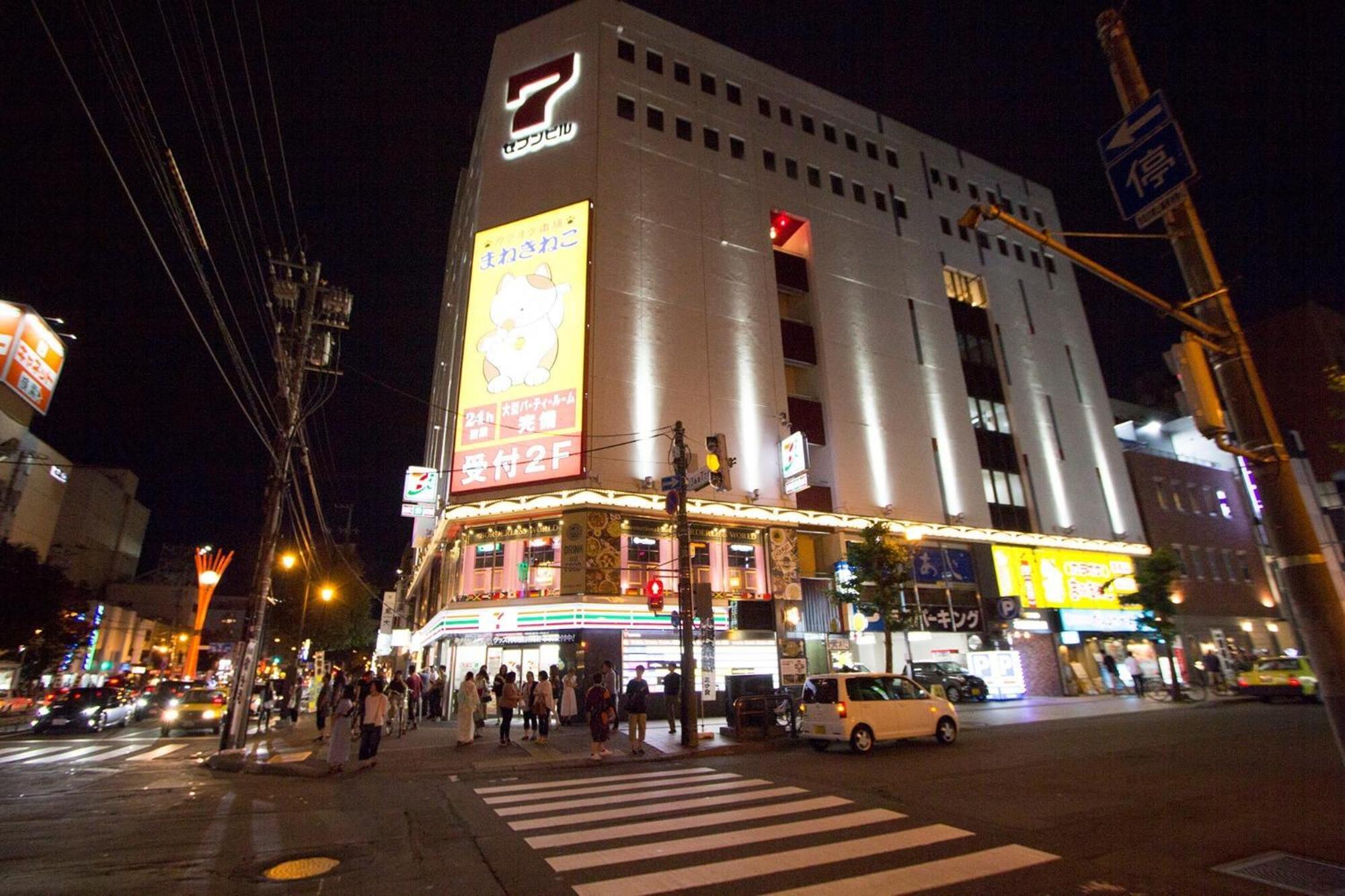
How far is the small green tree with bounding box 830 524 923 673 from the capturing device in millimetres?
22188

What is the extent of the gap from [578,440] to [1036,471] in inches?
1037

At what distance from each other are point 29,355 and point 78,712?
13.4 m

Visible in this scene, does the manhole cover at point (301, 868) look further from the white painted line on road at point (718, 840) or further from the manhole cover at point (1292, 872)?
the manhole cover at point (1292, 872)

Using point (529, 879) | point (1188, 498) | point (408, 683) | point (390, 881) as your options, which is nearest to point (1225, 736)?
point (529, 879)

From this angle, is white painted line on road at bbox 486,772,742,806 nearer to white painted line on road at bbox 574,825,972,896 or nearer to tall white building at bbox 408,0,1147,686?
white painted line on road at bbox 574,825,972,896

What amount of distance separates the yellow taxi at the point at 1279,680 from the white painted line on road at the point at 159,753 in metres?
34.5

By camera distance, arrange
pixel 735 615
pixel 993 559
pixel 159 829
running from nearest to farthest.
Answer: pixel 159 829, pixel 735 615, pixel 993 559

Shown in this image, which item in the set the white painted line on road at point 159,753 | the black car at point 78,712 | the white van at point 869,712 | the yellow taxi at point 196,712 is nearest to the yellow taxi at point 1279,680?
the white van at point 869,712

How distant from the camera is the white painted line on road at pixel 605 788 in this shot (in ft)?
32.1

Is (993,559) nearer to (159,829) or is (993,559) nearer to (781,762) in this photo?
(781,762)

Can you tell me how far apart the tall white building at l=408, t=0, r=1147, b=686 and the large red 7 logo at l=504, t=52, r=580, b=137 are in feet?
0.40

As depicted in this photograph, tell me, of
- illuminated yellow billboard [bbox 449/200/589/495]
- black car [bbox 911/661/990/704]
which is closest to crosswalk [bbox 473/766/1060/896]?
illuminated yellow billboard [bbox 449/200/589/495]

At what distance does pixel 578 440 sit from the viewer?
23531 millimetres

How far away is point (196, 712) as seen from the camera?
860 inches
